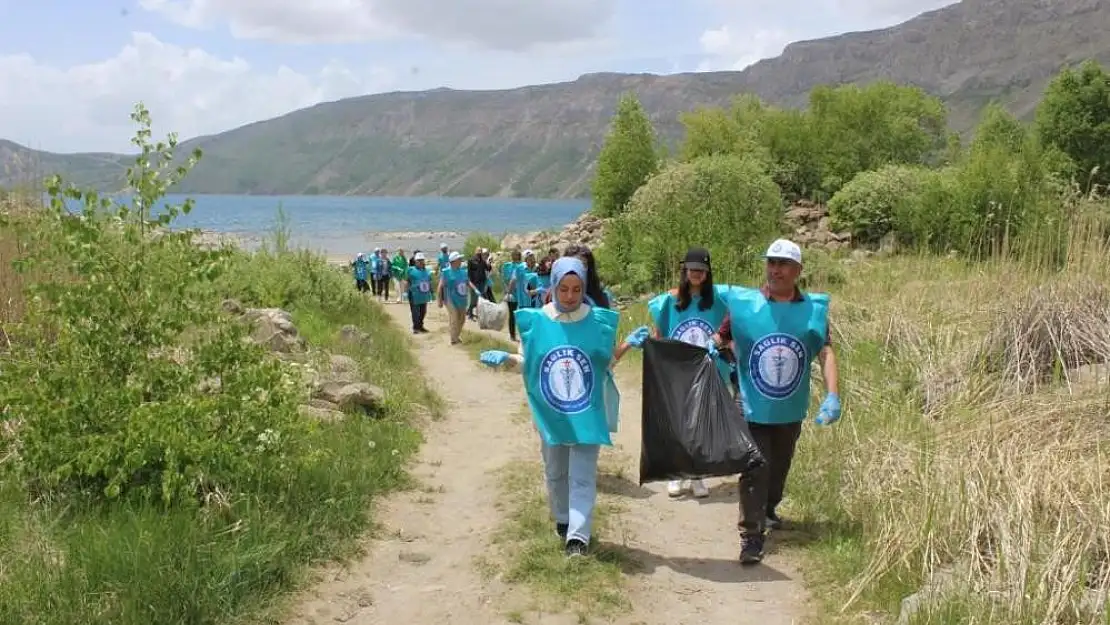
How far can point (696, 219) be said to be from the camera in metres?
18.8

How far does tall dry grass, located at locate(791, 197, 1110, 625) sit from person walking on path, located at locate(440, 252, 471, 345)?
7056mm

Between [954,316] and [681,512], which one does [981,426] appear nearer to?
[681,512]

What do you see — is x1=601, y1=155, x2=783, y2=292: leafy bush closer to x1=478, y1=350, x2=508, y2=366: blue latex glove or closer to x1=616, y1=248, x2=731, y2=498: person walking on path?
x1=616, y1=248, x2=731, y2=498: person walking on path

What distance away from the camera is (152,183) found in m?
5.37

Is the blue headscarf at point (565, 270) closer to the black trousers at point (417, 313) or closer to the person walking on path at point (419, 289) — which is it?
the person walking on path at point (419, 289)

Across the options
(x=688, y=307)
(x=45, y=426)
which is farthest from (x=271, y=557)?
(x=688, y=307)

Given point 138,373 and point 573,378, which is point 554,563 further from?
point 138,373

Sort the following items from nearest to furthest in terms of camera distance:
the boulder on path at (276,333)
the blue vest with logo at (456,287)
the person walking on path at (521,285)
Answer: the boulder on path at (276,333)
the blue vest with logo at (456,287)
the person walking on path at (521,285)

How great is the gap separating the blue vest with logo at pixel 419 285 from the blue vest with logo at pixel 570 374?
37.1 ft

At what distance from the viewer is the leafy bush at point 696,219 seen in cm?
1839

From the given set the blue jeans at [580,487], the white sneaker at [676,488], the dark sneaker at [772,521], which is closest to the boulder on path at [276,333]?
the white sneaker at [676,488]

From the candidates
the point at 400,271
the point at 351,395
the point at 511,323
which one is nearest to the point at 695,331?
the point at 351,395

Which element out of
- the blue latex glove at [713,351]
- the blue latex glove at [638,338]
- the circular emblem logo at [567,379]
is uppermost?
the blue latex glove at [638,338]

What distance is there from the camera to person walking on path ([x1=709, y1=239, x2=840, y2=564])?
5082 mm
